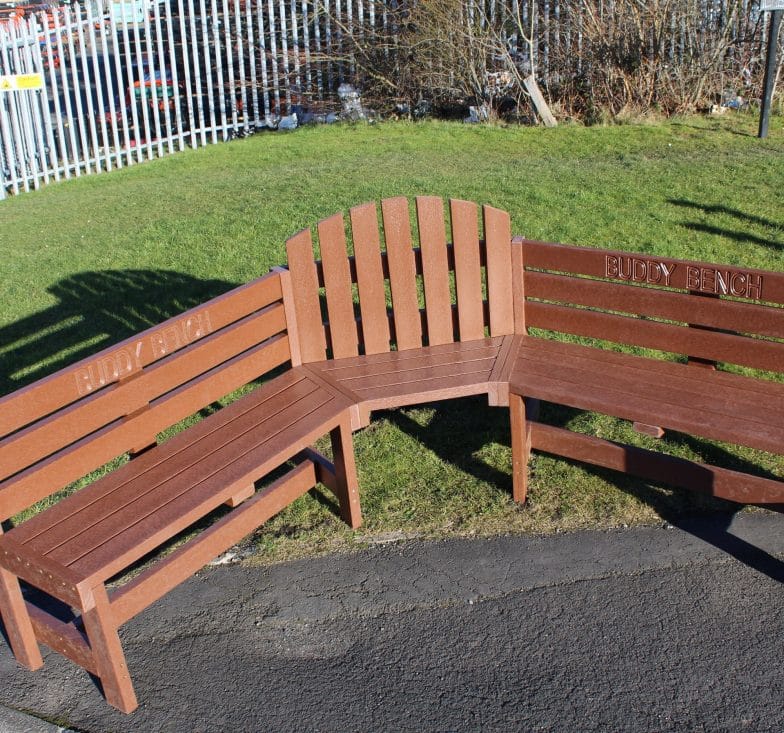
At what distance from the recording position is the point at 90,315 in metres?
6.80

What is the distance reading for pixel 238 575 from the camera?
13.7ft

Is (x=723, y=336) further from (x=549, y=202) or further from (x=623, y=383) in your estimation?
(x=549, y=202)

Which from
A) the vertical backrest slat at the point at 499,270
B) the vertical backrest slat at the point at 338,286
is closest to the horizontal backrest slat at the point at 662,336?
the vertical backrest slat at the point at 499,270

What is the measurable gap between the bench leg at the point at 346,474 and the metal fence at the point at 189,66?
811cm

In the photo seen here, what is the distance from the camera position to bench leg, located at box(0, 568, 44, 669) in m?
3.56

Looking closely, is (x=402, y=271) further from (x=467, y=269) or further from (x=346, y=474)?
(x=346, y=474)

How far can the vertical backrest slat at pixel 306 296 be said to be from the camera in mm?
4641

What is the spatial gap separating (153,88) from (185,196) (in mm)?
3899

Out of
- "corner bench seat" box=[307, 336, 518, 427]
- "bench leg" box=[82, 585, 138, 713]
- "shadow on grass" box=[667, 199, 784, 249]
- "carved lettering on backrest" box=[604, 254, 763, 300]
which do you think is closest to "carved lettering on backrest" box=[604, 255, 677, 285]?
"carved lettering on backrest" box=[604, 254, 763, 300]

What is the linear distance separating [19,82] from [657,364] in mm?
8262

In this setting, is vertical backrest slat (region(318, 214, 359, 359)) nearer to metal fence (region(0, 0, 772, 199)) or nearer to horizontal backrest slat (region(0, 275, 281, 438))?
horizontal backrest slat (region(0, 275, 281, 438))

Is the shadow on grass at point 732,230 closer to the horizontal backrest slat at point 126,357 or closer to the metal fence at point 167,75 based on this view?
the horizontal backrest slat at point 126,357

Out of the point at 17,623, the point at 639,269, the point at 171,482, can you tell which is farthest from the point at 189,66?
the point at 17,623

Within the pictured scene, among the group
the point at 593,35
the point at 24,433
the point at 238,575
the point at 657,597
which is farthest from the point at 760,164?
the point at 24,433
